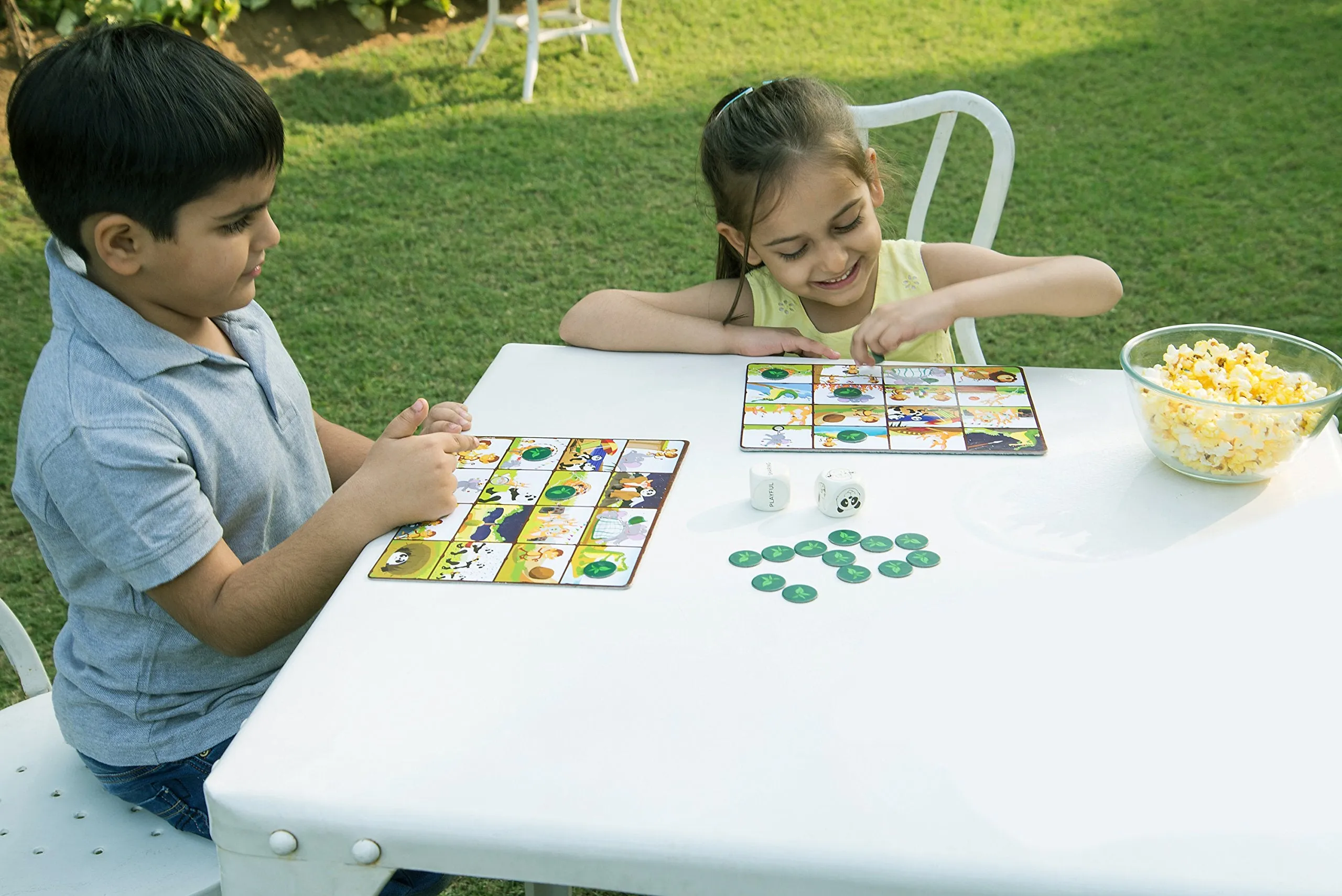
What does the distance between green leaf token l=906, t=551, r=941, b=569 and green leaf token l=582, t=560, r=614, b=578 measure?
0.28 m

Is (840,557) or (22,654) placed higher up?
(840,557)

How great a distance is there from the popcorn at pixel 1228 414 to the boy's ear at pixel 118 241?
1.04 m

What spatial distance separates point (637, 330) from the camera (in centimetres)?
159

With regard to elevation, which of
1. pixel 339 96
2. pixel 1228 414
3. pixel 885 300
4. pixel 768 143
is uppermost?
pixel 768 143

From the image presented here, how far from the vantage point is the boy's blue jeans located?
4.00ft

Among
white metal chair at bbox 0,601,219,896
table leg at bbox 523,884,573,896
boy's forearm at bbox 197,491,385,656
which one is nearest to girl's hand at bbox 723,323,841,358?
boy's forearm at bbox 197,491,385,656

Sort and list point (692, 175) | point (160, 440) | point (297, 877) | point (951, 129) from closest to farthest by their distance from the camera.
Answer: point (297, 877) → point (160, 440) → point (951, 129) → point (692, 175)

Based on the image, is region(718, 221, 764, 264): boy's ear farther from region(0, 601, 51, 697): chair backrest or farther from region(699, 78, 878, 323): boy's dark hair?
region(0, 601, 51, 697): chair backrest

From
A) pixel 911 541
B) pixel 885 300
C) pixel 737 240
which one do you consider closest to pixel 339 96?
pixel 737 240

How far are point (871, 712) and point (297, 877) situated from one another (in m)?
0.44

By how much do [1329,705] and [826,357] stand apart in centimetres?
83

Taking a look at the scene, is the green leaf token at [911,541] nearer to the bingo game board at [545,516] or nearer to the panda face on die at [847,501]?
the panda face on die at [847,501]

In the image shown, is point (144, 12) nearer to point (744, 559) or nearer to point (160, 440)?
point (160, 440)

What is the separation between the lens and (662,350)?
1594 mm
